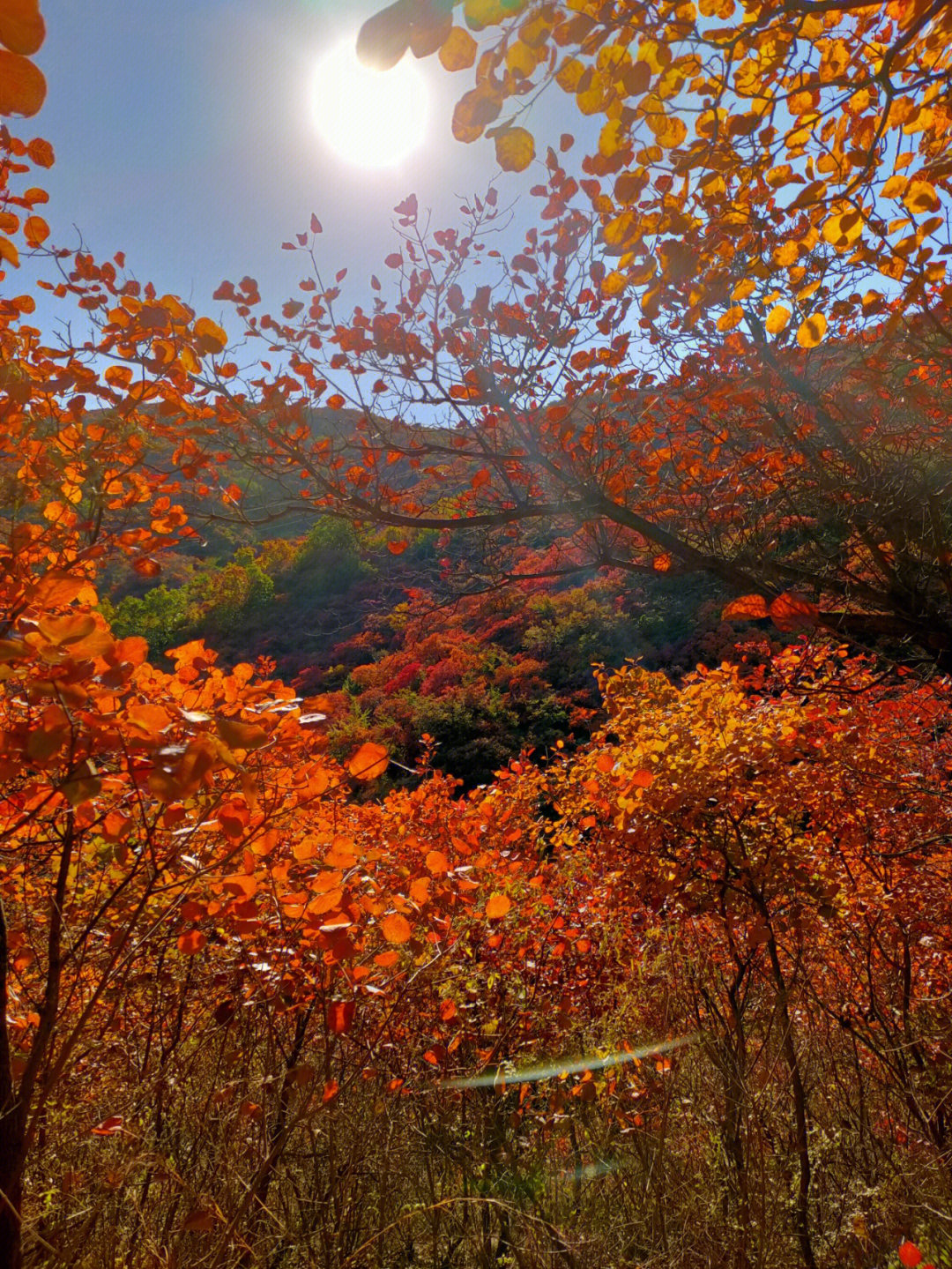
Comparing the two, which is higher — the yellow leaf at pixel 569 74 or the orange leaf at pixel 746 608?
the yellow leaf at pixel 569 74

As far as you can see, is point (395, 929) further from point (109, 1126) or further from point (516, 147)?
point (516, 147)

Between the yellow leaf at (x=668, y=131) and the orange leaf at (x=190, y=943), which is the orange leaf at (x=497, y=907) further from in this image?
the yellow leaf at (x=668, y=131)

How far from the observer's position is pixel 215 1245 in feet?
5.37

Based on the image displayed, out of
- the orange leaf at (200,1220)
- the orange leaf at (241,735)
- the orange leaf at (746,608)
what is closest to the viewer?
the orange leaf at (241,735)

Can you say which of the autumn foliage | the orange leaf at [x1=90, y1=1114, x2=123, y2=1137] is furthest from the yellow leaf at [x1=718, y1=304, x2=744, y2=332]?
the orange leaf at [x1=90, y1=1114, x2=123, y2=1137]

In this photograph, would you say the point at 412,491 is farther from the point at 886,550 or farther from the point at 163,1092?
the point at 163,1092

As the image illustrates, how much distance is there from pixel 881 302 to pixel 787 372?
0.50 metres

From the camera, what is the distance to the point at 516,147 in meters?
1.48

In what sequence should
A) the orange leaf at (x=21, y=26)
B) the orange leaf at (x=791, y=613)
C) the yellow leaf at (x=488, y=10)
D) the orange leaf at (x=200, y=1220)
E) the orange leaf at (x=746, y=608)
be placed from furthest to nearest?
the orange leaf at (x=746, y=608) → the orange leaf at (x=791, y=613) → the orange leaf at (x=200, y=1220) → the yellow leaf at (x=488, y=10) → the orange leaf at (x=21, y=26)

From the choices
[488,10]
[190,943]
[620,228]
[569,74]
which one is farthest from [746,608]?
[190,943]

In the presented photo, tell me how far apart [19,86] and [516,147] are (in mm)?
1017

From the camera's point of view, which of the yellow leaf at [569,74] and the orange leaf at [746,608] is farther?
the orange leaf at [746,608]

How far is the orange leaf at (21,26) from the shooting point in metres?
0.72

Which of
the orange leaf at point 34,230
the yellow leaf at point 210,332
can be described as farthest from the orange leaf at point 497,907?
the orange leaf at point 34,230
